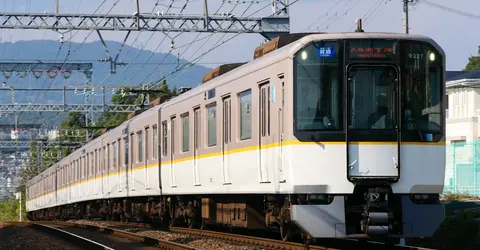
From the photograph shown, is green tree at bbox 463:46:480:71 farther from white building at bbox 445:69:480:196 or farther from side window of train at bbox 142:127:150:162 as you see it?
side window of train at bbox 142:127:150:162

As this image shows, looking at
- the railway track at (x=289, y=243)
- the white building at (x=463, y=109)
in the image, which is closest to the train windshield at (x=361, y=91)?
the railway track at (x=289, y=243)

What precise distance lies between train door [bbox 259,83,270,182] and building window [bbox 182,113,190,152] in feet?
15.4

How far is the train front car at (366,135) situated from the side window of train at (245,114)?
2.14m

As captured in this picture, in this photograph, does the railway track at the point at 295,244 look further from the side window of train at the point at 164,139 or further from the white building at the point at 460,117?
the white building at the point at 460,117

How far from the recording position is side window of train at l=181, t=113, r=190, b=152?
18.6 m

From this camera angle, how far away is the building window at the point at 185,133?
18.6 m

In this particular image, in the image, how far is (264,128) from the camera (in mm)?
13836

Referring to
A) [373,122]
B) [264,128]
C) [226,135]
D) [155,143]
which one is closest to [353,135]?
[373,122]

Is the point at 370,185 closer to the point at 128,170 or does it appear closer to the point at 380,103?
the point at 380,103

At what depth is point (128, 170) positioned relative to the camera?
25.6 metres

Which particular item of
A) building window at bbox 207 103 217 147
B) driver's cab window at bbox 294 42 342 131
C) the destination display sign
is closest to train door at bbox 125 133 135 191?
building window at bbox 207 103 217 147

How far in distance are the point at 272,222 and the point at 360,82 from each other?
288 cm

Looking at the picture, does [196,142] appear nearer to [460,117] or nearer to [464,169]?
[464,169]

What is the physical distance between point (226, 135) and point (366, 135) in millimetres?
3908
